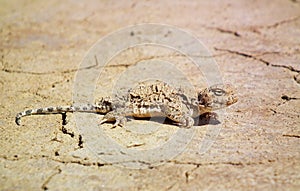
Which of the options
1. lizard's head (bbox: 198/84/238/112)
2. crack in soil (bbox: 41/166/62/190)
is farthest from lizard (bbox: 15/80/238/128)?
crack in soil (bbox: 41/166/62/190)

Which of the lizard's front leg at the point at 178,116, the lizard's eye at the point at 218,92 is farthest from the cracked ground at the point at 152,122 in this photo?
the lizard's eye at the point at 218,92

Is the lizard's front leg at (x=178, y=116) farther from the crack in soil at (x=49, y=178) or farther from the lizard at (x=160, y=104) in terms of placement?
the crack in soil at (x=49, y=178)

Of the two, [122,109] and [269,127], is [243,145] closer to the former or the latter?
[269,127]

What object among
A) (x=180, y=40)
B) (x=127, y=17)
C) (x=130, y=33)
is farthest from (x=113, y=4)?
(x=180, y=40)

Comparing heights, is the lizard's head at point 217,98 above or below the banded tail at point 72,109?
above

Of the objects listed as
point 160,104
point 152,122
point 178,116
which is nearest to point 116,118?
point 152,122

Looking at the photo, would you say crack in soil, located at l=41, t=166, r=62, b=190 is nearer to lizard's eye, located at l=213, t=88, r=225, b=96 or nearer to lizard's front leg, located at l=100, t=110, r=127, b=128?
lizard's front leg, located at l=100, t=110, r=127, b=128

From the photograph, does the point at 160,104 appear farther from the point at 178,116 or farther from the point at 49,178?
the point at 49,178
